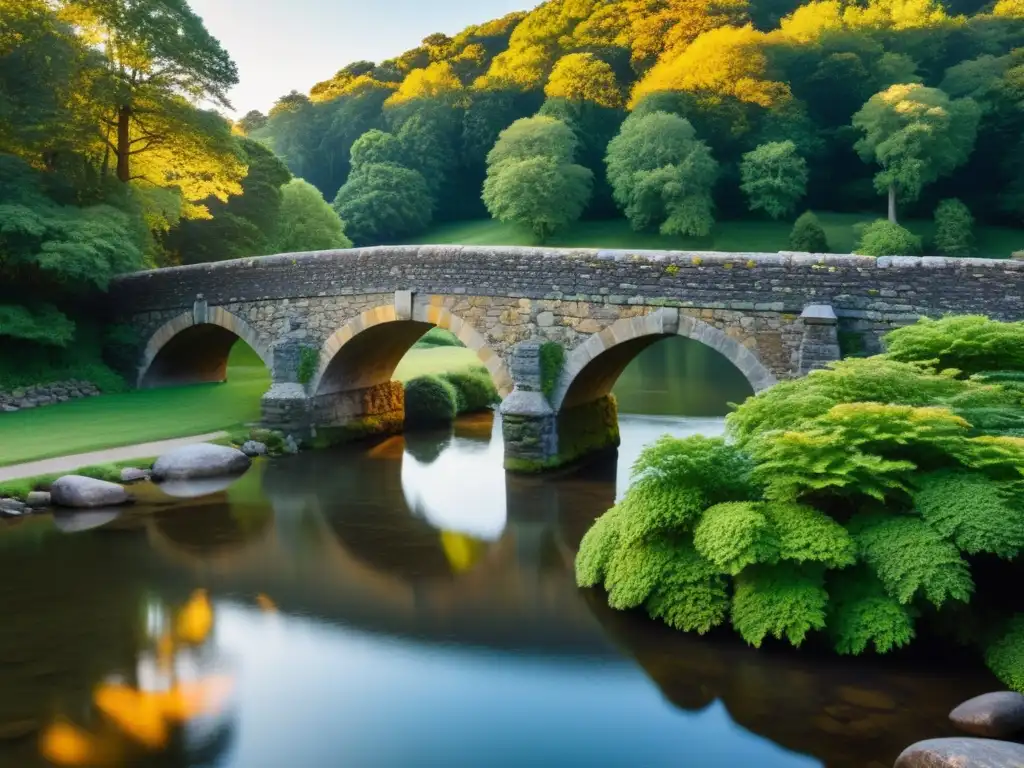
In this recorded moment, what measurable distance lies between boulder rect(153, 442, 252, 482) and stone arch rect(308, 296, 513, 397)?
2.91m

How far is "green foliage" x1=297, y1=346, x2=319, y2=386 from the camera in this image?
19844mm

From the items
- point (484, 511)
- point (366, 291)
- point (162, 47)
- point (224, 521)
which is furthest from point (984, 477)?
point (162, 47)

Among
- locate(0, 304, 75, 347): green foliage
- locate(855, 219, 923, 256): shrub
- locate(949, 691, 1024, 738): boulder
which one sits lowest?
locate(949, 691, 1024, 738): boulder

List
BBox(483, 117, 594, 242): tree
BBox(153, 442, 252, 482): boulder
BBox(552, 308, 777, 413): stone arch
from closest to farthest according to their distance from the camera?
BBox(552, 308, 777, 413): stone arch
BBox(153, 442, 252, 482): boulder
BBox(483, 117, 594, 242): tree

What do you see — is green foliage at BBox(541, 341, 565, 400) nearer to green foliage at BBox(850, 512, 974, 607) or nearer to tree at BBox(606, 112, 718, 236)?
green foliage at BBox(850, 512, 974, 607)

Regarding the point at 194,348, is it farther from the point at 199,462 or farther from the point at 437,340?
the point at 437,340

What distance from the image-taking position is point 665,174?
154ft

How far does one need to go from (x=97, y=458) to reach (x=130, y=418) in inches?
135

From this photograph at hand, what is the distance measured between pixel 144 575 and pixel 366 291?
8.75 meters

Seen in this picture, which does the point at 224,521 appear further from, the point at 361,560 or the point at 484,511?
the point at 484,511

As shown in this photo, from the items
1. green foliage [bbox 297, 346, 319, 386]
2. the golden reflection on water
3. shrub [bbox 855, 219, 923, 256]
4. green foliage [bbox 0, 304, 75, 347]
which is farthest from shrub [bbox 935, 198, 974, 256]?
the golden reflection on water

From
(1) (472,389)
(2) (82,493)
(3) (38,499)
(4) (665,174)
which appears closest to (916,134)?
(4) (665,174)

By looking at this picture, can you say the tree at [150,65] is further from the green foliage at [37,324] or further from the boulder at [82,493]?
the boulder at [82,493]

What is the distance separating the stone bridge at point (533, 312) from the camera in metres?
14.6
